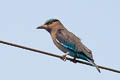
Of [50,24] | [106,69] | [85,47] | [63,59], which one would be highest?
[50,24]

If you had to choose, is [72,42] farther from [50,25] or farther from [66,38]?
[50,25]

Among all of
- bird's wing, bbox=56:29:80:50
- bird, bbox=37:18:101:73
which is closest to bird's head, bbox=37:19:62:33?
bird, bbox=37:18:101:73

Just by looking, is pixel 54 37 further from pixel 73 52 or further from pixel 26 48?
pixel 26 48

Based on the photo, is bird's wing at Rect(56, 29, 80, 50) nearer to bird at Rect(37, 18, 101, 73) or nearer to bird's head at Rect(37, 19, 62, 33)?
bird at Rect(37, 18, 101, 73)

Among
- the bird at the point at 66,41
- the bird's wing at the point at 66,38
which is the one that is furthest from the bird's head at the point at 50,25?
the bird's wing at the point at 66,38

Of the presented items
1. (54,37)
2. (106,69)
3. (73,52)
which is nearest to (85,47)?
(73,52)

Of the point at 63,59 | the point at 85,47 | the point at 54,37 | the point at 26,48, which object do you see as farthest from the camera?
the point at 54,37

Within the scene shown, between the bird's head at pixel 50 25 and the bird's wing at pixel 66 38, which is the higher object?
the bird's head at pixel 50 25

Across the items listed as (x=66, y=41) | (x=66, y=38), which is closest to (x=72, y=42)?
(x=66, y=41)

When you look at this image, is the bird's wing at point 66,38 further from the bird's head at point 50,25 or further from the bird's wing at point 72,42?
the bird's head at point 50,25

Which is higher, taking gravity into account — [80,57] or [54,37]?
[54,37]
